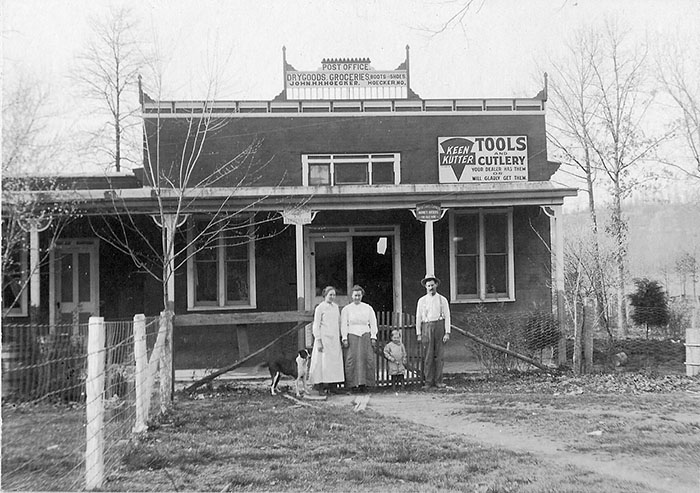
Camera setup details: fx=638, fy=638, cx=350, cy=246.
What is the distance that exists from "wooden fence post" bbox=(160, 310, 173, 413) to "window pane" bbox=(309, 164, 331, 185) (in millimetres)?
5744

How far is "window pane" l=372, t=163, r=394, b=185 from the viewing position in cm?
1373

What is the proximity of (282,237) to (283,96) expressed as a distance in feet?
10.4

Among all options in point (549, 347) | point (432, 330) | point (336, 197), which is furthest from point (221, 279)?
point (549, 347)

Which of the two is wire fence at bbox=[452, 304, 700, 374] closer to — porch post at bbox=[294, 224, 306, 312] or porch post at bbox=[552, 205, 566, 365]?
porch post at bbox=[552, 205, 566, 365]

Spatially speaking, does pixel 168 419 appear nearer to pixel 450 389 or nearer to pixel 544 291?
pixel 450 389

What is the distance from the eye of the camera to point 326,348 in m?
9.56

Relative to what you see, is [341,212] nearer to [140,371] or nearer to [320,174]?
[320,174]

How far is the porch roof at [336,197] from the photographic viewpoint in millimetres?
10703

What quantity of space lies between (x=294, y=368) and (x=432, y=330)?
7.30 ft

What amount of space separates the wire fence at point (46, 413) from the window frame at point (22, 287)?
4.30 feet

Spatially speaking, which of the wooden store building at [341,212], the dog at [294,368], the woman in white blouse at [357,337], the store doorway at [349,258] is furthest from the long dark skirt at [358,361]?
the store doorway at [349,258]

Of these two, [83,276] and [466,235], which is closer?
[83,276]

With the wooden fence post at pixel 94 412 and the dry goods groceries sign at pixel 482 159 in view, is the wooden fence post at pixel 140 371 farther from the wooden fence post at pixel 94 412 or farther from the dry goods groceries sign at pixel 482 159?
A: the dry goods groceries sign at pixel 482 159

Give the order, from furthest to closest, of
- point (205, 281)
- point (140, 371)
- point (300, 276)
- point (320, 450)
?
1. point (205, 281)
2. point (300, 276)
3. point (140, 371)
4. point (320, 450)
